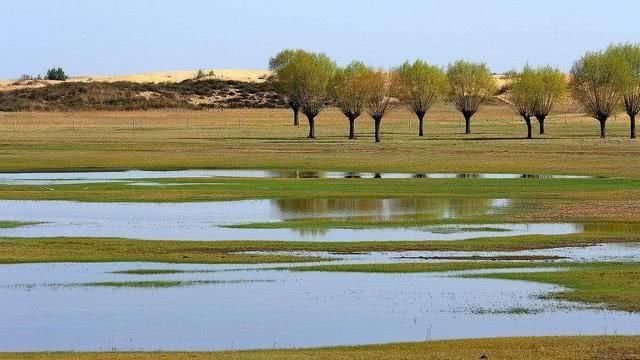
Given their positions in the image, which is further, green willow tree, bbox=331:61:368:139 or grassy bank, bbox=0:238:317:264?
green willow tree, bbox=331:61:368:139

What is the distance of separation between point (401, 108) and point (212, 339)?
453 ft

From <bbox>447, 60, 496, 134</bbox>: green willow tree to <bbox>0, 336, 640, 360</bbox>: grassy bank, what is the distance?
10210cm

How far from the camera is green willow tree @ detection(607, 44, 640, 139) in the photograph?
105 m

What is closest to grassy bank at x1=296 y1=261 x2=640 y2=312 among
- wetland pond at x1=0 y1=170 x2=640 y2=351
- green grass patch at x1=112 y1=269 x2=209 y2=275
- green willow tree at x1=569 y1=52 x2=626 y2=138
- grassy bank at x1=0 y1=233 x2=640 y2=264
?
wetland pond at x1=0 y1=170 x2=640 y2=351

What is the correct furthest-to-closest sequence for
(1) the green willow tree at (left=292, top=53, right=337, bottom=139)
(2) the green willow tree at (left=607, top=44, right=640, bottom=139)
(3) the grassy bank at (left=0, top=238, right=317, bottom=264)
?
(1) the green willow tree at (left=292, top=53, right=337, bottom=139) → (2) the green willow tree at (left=607, top=44, right=640, bottom=139) → (3) the grassy bank at (left=0, top=238, right=317, bottom=264)

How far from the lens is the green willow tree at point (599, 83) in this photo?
10519cm

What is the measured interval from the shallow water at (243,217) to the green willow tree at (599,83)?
59082mm

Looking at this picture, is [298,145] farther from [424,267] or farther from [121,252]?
[424,267]

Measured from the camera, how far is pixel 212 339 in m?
21.8

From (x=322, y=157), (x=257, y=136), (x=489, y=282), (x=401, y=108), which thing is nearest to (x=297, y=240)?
(x=489, y=282)

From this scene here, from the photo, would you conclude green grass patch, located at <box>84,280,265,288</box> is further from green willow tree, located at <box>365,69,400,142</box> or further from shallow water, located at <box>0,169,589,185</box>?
green willow tree, located at <box>365,69,400,142</box>

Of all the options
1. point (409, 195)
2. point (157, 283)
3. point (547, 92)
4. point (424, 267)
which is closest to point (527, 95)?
point (547, 92)

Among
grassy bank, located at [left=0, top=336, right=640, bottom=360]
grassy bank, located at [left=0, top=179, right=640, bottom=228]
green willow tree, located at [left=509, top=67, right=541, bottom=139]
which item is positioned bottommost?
grassy bank, located at [left=0, top=179, right=640, bottom=228]

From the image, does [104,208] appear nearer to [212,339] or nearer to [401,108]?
[212,339]
